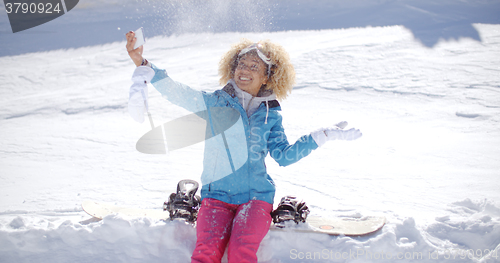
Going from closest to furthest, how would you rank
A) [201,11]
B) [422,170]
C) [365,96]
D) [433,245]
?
1. [433,245]
2. [422,170]
3. [365,96]
4. [201,11]

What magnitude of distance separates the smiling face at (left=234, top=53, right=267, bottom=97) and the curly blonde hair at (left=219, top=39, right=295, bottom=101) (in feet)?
0.28

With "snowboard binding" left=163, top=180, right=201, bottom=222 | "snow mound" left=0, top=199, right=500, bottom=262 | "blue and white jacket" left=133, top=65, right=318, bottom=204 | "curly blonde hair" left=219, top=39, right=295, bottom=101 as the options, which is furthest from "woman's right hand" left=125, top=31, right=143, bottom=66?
"snow mound" left=0, top=199, right=500, bottom=262

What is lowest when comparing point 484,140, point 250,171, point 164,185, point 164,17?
point 484,140

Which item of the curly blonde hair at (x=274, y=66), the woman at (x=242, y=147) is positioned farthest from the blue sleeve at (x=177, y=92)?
the curly blonde hair at (x=274, y=66)

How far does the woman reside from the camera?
6.01 feet

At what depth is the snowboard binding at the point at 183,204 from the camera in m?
2.11

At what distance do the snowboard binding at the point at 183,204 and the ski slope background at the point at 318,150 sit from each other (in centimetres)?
8

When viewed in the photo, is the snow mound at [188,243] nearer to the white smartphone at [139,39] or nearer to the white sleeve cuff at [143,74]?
the white sleeve cuff at [143,74]

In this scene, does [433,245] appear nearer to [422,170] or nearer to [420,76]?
[422,170]

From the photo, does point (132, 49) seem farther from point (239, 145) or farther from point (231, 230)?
point (231, 230)

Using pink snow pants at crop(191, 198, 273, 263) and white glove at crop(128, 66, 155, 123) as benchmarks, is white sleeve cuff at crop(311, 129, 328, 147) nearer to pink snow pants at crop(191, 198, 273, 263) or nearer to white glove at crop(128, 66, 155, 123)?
pink snow pants at crop(191, 198, 273, 263)

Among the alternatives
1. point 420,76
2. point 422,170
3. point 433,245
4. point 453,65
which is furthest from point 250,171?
point 453,65

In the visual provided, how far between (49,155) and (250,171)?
119 inches

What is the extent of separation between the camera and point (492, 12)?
11.5m
